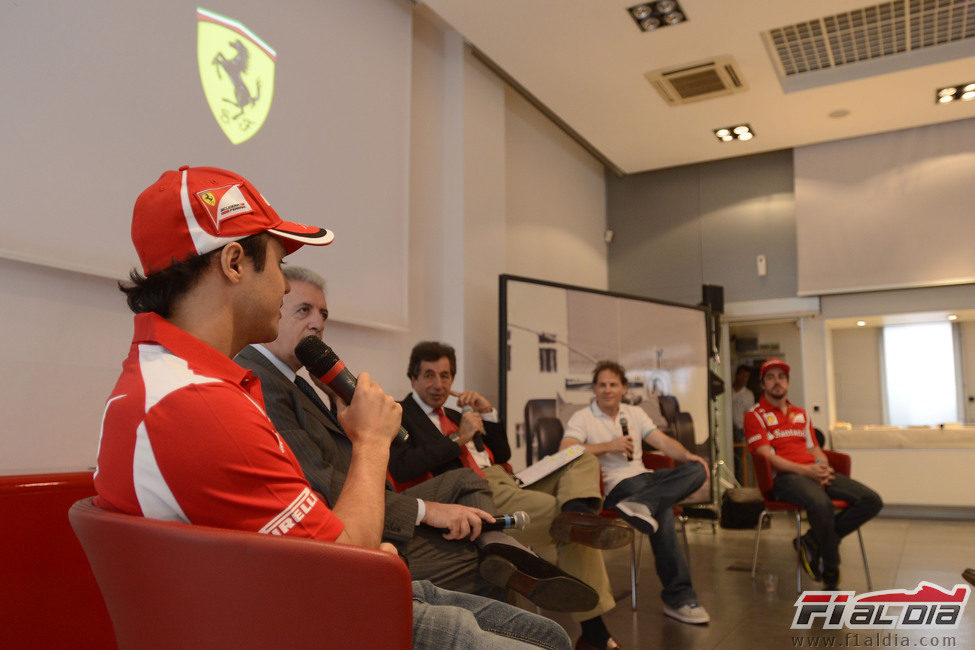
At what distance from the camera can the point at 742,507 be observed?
430cm

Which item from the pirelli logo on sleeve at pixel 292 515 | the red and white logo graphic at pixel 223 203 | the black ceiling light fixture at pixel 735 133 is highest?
the black ceiling light fixture at pixel 735 133

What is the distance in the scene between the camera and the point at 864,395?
7.92 m

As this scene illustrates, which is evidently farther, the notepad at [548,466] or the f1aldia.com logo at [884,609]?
the f1aldia.com logo at [884,609]

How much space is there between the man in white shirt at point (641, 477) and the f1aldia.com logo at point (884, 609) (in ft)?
1.72

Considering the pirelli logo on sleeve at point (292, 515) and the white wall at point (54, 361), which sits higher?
the white wall at point (54, 361)

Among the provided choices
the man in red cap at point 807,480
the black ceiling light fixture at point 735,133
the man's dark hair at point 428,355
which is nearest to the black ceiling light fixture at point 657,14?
the black ceiling light fixture at point 735,133

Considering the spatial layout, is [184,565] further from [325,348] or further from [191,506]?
[325,348]

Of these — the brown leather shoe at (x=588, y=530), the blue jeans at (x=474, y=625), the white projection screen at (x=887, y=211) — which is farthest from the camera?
the white projection screen at (x=887, y=211)

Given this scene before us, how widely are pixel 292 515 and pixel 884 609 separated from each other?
3408 mm

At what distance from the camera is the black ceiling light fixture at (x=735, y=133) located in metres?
6.58

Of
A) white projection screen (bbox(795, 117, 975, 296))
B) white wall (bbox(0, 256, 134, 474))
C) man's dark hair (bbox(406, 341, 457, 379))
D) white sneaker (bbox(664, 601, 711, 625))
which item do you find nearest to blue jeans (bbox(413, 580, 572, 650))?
white wall (bbox(0, 256, 134, 474))

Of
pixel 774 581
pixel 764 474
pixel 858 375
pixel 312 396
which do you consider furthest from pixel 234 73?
→ pixel 858 375

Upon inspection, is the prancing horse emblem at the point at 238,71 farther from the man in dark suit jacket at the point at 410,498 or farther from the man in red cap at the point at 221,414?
the man in red cap at the point at 221,414

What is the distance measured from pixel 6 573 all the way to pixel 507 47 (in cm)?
458
